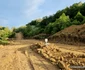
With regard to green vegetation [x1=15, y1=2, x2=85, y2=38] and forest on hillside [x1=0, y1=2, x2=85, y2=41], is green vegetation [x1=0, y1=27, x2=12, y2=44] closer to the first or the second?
forest on hillside [x1=0, y1=2, x2=85, y2=41]

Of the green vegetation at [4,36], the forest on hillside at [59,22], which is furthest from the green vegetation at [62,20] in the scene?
the green vegetation at [4,36]

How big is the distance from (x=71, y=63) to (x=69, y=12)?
4586cm

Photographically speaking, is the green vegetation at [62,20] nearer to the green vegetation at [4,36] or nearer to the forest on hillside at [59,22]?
the forest on hillside at [59,22]

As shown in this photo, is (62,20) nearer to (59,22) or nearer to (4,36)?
(59,22)

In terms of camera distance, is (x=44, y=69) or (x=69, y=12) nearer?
(x=44, y=69)

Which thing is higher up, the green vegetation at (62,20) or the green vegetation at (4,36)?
the green vegetation at (62,20)

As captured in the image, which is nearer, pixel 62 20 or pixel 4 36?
pixel 62 20

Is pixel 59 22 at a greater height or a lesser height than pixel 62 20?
lesser

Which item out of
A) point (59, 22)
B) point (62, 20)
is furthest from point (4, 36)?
point (62, 20)

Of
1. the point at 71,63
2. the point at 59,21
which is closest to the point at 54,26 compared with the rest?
the point at 59,21

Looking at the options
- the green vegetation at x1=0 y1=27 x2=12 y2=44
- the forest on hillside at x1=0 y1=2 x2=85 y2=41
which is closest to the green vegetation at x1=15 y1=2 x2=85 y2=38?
the forest on hillside at x1=0 y1=2 x2=85 y2=41

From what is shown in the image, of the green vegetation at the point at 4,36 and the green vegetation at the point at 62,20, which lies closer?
the green vegetation at the point at 4,36

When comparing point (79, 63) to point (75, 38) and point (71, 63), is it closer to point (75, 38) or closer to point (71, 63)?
point (71, 63)

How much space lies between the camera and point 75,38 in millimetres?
32062
